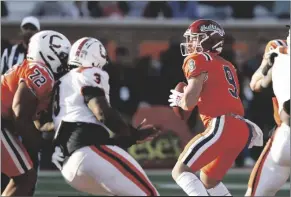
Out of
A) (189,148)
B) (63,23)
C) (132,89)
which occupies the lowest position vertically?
(132,89)

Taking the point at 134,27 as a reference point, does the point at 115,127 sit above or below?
above

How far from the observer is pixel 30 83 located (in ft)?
23.2

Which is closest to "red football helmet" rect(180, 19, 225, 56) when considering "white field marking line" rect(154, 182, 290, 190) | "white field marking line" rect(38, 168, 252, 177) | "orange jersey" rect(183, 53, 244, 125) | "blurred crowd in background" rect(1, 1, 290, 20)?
"orange jersey" rect(183, 53, 244, 125)

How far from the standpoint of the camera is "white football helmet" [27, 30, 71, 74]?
7453mm

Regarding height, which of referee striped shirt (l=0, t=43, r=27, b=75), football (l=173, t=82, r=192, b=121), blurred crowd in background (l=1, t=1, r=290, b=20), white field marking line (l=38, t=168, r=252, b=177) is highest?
football (l=173, t=82, r=192, b=121)

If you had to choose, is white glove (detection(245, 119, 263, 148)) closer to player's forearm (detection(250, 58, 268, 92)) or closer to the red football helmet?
player's forearm (detection(250, 58, 268, 92))

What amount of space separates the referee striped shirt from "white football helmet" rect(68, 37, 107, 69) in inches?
117

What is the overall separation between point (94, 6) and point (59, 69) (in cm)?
636

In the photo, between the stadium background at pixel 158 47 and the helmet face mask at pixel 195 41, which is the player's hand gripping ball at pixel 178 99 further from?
the stadium background at pixel 158 47

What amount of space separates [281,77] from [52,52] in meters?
1.81

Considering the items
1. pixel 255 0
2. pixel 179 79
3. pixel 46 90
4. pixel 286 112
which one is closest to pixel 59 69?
pixel 46 90

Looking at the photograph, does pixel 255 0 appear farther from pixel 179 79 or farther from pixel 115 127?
pixel 115 127

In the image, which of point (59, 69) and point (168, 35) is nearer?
point (59, 69)

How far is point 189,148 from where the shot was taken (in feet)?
22.4
